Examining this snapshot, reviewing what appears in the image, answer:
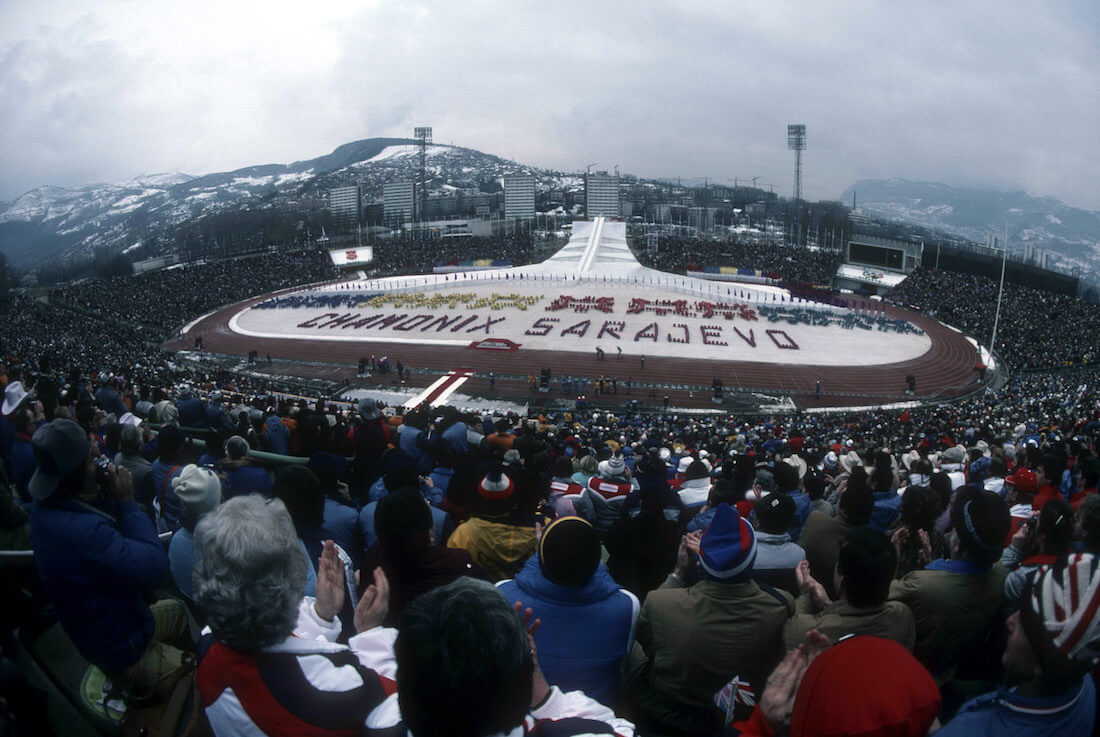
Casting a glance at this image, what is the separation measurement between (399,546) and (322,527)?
46.3 inches

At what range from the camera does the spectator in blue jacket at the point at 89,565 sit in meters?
3.24

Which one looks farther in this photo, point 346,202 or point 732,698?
point 346,202

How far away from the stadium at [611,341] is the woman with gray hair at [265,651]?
26607 mm

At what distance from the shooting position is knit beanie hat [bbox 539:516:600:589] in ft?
10.6

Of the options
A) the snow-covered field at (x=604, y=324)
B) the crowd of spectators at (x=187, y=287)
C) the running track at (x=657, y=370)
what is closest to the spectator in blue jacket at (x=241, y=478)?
the running track at (x=657, y=370)

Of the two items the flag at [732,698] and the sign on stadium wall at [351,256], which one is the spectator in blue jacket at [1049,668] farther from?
the sign on stadium wall at [351,256]

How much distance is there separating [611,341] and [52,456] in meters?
38.4

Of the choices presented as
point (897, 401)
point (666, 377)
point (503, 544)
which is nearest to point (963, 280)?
point (897, 401)

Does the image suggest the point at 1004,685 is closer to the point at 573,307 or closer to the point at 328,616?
the point at 328,616

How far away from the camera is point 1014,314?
45.8m

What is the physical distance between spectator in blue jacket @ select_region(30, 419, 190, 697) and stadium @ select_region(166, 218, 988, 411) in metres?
25.8

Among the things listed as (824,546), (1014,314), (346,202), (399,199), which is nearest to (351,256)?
(399,199)

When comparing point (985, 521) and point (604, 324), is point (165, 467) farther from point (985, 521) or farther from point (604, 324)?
point (604, 324)

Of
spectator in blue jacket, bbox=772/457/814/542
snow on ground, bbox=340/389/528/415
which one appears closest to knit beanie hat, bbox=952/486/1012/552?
spectator in blue jacket, bbox=772/457/814/542
